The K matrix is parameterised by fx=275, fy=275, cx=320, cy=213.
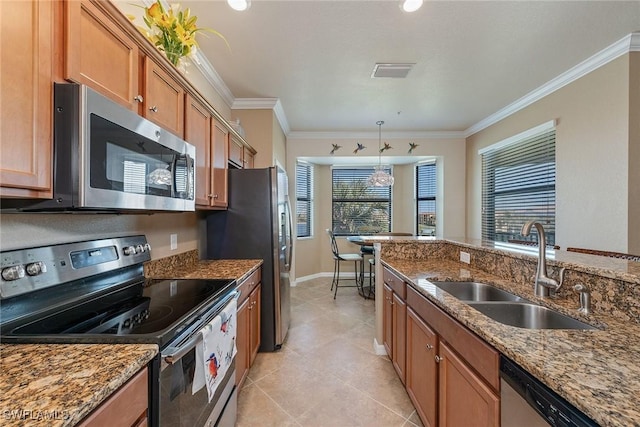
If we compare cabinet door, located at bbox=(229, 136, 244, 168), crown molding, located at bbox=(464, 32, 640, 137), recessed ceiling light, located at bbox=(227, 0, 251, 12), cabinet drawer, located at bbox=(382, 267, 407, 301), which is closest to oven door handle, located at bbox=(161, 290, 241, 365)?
cabinet drawer, located at bbox=(382, 267, 407, 301)

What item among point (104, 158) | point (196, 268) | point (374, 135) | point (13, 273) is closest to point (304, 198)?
point (374, 135)

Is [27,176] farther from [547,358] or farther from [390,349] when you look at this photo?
[390,349]

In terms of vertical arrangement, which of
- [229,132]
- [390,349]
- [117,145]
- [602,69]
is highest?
[602,69]

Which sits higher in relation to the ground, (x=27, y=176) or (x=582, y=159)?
(x=582, y=159)

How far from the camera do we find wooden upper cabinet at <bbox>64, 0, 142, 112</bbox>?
935 millimetres

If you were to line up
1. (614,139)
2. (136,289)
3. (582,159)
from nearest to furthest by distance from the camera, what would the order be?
(136,289)
(614,139)
(582,159)

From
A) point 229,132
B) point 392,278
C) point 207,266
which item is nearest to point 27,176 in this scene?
point 207,266

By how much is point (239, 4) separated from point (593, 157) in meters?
3.47

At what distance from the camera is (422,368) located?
1.59 metres

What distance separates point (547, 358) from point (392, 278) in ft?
4.76

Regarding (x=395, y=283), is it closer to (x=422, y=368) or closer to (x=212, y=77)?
(x=422, y=368)

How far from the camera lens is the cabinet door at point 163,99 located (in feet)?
4.42

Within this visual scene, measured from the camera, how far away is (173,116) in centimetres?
160

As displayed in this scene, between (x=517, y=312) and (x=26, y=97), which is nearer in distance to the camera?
(x=26, y=97)
